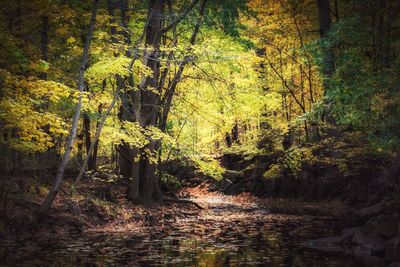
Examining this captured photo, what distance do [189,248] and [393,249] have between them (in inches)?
197

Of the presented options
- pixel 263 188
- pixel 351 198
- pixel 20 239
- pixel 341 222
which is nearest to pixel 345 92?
pixel 341 222

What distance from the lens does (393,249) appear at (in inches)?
406

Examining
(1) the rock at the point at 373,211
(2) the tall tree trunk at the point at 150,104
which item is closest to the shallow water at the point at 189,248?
(1) the rock at the point at 373,211

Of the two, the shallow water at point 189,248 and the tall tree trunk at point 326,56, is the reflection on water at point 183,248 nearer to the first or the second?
the shallow water at point 189,248

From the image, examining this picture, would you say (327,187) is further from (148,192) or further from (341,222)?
(148,192)

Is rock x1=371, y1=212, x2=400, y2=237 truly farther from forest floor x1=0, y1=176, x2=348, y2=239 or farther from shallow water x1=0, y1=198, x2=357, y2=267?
forest floor x1=0, y1=176, x2=348, y2=239

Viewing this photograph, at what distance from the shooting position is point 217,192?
34969 millimetres

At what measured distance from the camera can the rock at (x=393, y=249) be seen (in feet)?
32.7

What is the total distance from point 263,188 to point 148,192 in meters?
11.9

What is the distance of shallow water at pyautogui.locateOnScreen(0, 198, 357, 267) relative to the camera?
956cm

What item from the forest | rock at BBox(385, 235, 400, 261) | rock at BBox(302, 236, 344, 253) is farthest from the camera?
the forest

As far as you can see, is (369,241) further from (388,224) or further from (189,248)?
(189,248)

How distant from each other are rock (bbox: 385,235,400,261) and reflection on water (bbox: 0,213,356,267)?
1.00m

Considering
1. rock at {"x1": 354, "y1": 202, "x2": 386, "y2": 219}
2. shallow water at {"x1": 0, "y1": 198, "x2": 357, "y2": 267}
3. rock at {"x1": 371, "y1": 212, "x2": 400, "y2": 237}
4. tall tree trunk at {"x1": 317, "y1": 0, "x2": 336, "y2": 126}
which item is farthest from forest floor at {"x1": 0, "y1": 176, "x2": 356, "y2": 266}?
A: tall tree trunk at {"x1": 317, "y1": 0, "x2": 336, "y2": 126}
